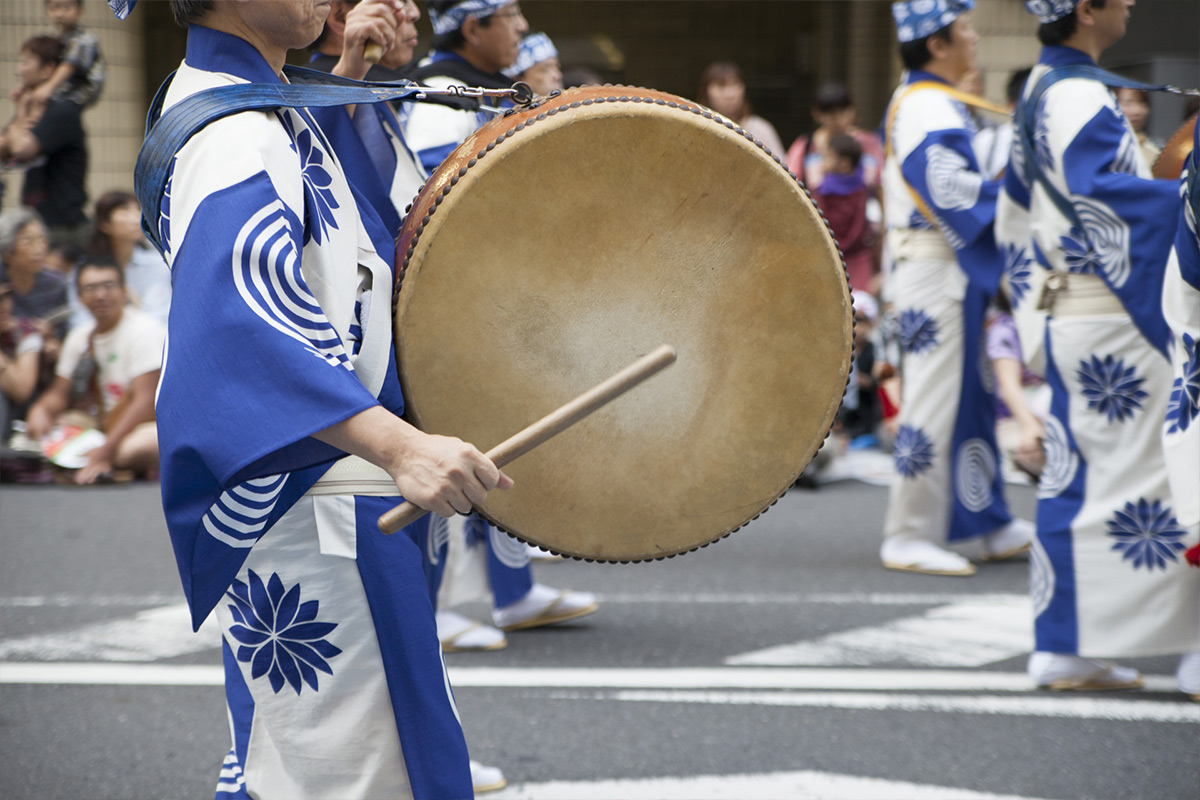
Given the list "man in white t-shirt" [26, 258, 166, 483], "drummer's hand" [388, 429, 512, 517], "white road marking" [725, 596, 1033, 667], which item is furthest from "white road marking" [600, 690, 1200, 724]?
"man in white t-shirt" [26, 258, 166, 483]

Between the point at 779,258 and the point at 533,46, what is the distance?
3.24 metres

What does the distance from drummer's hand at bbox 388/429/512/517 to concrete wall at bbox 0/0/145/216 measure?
877 centimetres

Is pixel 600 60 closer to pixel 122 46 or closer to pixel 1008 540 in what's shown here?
pixel 122 46

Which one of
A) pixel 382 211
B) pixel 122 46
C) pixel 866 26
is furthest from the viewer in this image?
pixel 866 26

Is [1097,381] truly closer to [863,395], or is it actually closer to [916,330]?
[916,330]

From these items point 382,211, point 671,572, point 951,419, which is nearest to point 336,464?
point 382,211

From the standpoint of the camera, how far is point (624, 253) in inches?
64.3

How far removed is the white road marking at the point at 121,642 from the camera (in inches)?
135

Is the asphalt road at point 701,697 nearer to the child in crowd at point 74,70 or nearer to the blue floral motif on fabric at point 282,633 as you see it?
the blue floral motif on fabric at point 282,633

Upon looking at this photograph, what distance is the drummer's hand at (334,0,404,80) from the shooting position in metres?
2.01

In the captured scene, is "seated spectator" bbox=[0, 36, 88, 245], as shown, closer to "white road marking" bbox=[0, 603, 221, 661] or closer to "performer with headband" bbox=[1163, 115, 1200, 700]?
"white road marking" bbox=[0, 603, 221, 661]

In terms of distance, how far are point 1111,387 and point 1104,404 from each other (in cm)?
4

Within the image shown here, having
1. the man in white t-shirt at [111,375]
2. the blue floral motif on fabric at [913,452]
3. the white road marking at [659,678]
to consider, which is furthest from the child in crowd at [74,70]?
the blue floral motif on fabric at [913,452]

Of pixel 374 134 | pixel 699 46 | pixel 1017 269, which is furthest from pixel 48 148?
pixel 699 46
